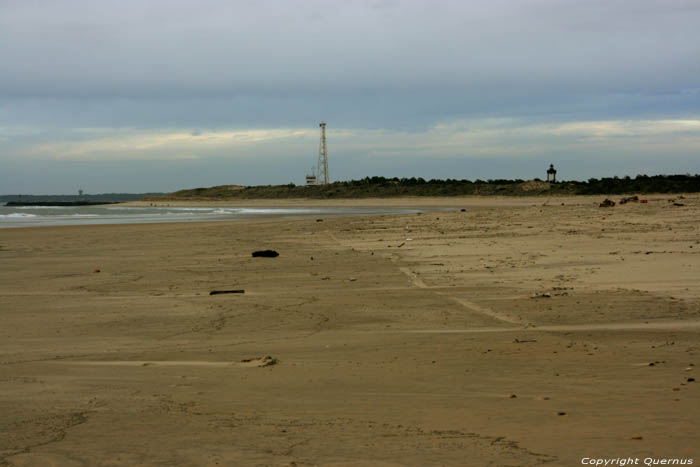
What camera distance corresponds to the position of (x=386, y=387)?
16.7 feet

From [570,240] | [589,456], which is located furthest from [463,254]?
[589,456]

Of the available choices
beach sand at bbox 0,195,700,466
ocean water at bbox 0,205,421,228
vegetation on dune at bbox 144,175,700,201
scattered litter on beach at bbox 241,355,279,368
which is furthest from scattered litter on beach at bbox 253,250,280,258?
vegetation on dune at bbox 144,175,700,201

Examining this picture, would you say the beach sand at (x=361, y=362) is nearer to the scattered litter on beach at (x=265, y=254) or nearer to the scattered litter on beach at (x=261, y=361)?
the scattered litter on beach at (x=261, y=361)

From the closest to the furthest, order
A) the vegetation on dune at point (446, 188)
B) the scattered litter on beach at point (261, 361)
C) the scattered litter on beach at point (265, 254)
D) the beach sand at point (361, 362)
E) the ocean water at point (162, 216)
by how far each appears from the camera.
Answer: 1. the beach sand at point (361, 362)
2. the scattered litter on beach at point (261, 361)
3. the scattered litter on beach at point (265, 254)
4. the ocean water at point (162, 216)
5. the vegetation on dune at point (446, 188)

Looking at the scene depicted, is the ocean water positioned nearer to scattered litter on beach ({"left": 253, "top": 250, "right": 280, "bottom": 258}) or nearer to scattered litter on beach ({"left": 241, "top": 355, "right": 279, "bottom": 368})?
scattered litter on beach ({"left": 253, "top": 250, "right": 280, "bottom": 258})

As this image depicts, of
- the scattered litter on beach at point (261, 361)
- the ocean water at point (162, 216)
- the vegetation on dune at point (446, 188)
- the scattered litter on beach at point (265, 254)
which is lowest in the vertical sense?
the scattered litter on beach at point (261, 361)

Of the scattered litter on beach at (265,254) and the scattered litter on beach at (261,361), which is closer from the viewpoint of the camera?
the scattered litter on beach at (261,361)

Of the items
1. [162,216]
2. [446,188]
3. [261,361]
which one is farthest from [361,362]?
[446,188]

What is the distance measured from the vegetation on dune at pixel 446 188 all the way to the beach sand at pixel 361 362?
142 feet

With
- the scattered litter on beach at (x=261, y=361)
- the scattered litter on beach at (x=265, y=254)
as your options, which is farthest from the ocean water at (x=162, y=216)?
the scattered litter on beach at (x=261, y=361)

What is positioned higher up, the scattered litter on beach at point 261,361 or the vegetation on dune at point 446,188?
the vegetation on dune at point 446,188

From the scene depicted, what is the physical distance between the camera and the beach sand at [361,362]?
13.0 ft

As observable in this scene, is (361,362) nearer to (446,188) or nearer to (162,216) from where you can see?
(162,216)

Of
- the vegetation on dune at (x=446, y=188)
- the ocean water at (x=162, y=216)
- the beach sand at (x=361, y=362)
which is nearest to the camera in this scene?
the beach sand at (x=361, y=362)
